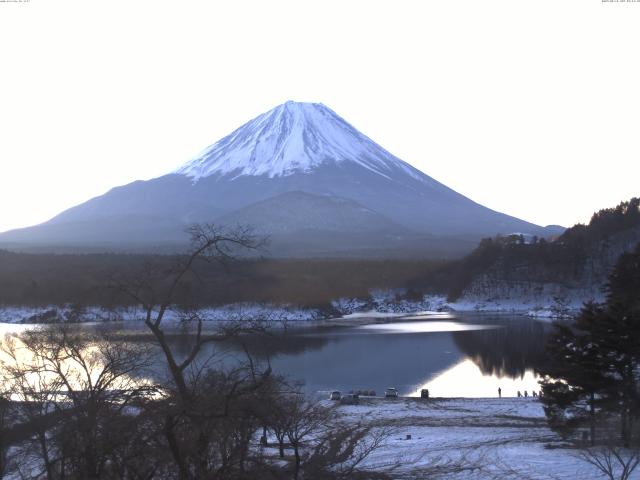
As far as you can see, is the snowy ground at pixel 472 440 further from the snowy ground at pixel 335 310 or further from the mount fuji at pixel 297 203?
the mount fuji at pixel 297 203

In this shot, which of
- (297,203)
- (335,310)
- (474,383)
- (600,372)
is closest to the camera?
(600,372)

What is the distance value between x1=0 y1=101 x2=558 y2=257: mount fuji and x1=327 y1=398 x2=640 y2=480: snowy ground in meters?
82.7

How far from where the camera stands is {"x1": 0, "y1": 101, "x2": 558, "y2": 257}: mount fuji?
12962 cm

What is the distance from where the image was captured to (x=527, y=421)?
18734mm

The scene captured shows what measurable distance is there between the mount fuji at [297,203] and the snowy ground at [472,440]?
82.7 m

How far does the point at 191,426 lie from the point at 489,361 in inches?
1043

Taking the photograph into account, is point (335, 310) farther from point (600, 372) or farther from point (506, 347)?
point (600, 372)

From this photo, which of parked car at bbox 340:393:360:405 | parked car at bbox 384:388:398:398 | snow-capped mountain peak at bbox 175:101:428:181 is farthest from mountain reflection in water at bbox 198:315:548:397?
snow-capped mountain peak at bbox 175:101:428:181

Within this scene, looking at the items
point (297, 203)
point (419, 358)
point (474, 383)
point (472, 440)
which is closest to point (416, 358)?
point (419, 358)

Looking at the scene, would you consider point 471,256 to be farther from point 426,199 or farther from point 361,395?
point 426,199

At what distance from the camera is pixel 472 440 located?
15.9 metres

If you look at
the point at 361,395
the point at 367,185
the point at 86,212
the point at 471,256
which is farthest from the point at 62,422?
the point at 86,212

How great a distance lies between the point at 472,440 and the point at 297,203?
13647cm

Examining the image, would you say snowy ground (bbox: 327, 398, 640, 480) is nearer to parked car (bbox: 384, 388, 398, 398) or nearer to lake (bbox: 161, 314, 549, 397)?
parked car (bbox: 384, 388, 398, 398)
